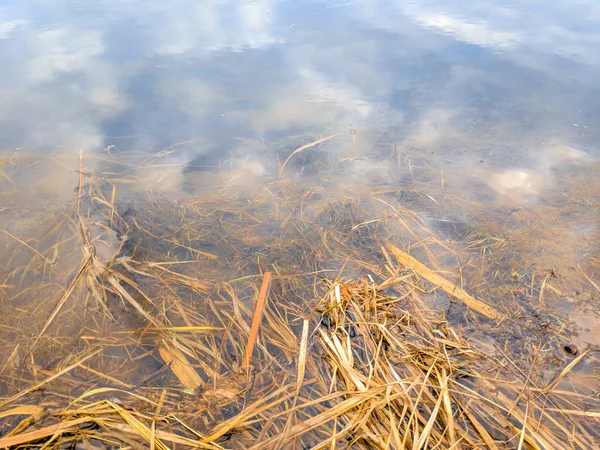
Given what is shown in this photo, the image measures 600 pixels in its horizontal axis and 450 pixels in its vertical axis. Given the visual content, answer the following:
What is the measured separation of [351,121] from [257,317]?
2.54m

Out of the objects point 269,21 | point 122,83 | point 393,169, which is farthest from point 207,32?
point 393,169

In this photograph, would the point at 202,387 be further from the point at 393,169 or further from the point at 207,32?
the point at 207,32

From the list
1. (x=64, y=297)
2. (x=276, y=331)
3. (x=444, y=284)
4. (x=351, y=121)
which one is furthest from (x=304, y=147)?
(x=64, y=297)

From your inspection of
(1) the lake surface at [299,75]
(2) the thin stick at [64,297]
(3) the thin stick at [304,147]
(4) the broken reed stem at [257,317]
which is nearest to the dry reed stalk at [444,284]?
(4) the broken reed stem at [257,317]

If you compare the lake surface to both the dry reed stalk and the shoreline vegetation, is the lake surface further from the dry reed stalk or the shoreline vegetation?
the dry reed stalk

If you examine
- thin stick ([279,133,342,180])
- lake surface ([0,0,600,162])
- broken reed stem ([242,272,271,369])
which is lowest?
broken reed stem ([242,272,271,369])

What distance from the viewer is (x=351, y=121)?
3.93 m

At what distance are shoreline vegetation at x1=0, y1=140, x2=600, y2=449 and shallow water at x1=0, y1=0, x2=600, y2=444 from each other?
5cm

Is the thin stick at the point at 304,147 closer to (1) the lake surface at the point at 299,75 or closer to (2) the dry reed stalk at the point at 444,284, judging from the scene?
(1) the lake surface at the point at 299,75

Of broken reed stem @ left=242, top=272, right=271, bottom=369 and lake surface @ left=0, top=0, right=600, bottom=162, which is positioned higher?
lake surface @ left=0, top=0, right=600, bottom=162

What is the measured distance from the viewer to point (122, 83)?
449 cm

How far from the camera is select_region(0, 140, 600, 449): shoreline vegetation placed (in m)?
1.55

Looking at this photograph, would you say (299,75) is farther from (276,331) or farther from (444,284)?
(276,331)

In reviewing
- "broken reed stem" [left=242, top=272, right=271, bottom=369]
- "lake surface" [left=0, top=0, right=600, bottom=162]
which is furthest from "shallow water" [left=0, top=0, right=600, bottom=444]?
"broken reed stem" [left=242, top=272, right=271, bottom=369]
